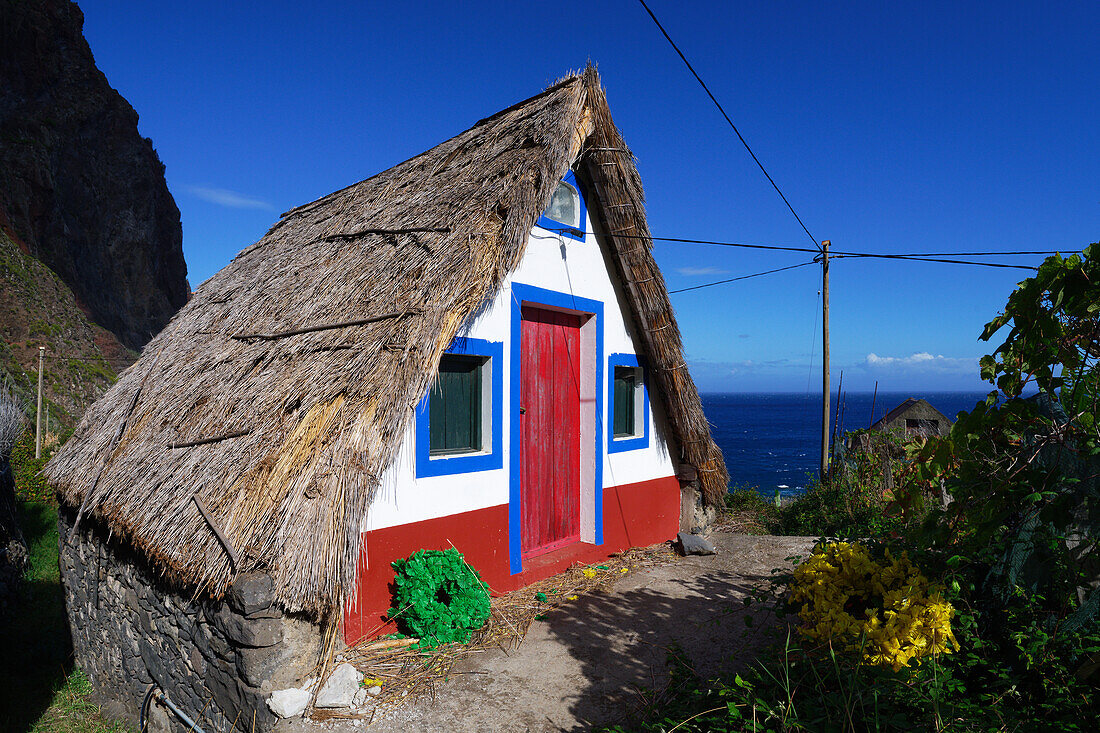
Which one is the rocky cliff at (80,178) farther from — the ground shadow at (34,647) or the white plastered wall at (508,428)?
the white plastered wall at (508,428)

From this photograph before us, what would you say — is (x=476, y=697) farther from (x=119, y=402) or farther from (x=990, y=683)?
(x=119, y=402)

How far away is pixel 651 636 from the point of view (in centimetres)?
482

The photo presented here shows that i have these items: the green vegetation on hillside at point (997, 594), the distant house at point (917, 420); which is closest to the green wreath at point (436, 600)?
the green vegetation on hillside at point (997, 594)

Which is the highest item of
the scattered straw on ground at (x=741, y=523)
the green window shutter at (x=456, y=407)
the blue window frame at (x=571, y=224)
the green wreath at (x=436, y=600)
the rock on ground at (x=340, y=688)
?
the blue window frame at (x=571, y=224)

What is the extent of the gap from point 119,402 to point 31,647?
3299 millimetres

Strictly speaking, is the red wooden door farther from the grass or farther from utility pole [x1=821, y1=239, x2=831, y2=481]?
utility pole [x1=821, y1=239, x2=831, y2=481]

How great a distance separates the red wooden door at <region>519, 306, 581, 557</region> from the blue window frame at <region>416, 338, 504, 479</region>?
1.30 feet

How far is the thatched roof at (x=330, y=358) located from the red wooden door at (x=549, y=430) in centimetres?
100

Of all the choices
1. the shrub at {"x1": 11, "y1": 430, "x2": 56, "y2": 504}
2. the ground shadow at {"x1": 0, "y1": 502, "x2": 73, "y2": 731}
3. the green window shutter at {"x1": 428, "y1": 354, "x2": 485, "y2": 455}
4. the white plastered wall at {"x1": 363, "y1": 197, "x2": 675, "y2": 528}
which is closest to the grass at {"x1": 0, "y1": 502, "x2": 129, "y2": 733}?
the ground shadow at {"x1": 0, "y1": 502, "x2": 73, "y2": 731}

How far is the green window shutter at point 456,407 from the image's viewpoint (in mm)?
5078

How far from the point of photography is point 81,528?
5.60m

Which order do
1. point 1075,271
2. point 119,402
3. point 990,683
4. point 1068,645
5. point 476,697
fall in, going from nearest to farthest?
point 1075,271, point 1068,645, point 990,683, point 476,697, point 119,402

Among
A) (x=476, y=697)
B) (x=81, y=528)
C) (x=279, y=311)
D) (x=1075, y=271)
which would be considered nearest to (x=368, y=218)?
(x=279, y=311)

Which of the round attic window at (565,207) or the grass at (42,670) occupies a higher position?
the round attic window at (565,207)
